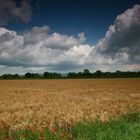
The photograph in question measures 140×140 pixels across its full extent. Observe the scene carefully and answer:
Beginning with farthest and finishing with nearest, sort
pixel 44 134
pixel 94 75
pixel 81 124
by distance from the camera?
1. pixel 94 75
2. pixel 81 124
3. pixel 44 134

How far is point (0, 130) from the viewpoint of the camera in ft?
30.3

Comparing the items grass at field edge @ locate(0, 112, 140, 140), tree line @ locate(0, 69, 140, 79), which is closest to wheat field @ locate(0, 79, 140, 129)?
grass at field edge @ locate(0, 112, 140, 140)

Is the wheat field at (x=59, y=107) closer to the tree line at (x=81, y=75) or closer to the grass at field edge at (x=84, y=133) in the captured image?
the grass at field edge at (x=84, y=133)

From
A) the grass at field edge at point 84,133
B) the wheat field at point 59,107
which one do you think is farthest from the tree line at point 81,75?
the grass at field edge at point 84,133

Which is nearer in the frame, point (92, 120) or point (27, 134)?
point (27, 134)

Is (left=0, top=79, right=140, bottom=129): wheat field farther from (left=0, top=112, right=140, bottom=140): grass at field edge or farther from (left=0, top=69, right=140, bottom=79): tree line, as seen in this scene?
(left=0, top=69, right=140, bottom=79): tree line

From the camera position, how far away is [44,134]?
27.0 ft

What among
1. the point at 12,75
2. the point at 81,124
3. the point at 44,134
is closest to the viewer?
the point at 44,134

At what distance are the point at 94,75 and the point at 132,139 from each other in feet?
372

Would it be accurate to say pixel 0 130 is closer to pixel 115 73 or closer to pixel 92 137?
pixel 92 137

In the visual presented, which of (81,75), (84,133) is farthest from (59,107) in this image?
(81,75)

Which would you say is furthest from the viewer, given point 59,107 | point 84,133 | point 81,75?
point 81,75

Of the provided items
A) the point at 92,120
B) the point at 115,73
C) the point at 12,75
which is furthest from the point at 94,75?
the point at 92,120

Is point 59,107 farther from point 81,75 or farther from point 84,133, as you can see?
point 81,75
